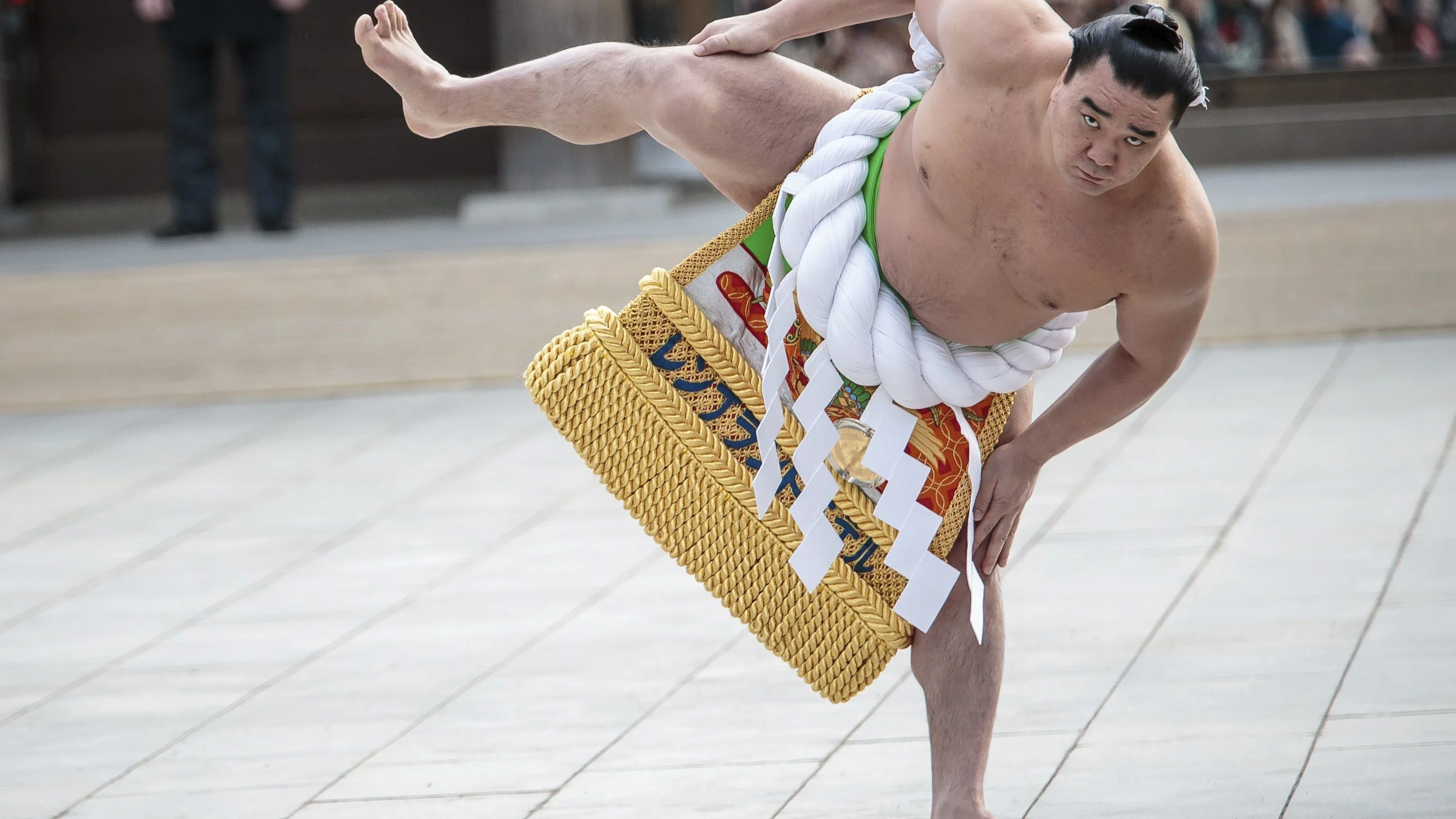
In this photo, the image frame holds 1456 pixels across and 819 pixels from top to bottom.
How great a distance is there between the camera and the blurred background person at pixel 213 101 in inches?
224

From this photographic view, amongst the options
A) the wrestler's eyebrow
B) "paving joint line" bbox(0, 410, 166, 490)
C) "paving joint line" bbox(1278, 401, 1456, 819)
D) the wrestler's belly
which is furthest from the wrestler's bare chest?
"paving joint line" bbox(0, 410, 166, 490)

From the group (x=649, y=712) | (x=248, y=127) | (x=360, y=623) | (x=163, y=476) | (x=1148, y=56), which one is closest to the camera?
(x=1148, y=56)

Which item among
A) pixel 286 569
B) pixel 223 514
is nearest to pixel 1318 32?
pixel 223 514

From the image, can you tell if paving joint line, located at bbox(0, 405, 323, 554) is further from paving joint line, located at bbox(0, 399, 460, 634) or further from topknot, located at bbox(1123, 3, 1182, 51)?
topknot, located at bbox(1123, 3, 1182, 51)

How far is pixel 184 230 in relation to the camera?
5973mm

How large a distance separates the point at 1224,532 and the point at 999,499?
1403 mm

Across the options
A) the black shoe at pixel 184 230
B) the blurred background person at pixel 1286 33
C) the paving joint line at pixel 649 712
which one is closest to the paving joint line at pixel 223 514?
the paving joint line at pixel 649 712

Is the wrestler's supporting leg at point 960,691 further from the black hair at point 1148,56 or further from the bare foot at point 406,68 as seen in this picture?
the bare foot at point 406,68

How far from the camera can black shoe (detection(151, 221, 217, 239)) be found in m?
5.96

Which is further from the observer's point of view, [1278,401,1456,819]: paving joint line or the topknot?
[1278,401,1456,819]: paving joint line

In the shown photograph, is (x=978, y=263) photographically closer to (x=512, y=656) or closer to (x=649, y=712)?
(x=649, y=712)

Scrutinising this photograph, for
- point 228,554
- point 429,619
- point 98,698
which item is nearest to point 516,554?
point 429,619

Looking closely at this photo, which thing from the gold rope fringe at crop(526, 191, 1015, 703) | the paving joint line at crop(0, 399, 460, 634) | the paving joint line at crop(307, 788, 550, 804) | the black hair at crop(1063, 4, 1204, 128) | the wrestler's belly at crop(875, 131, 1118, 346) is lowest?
the paving joint line at crop(0, 399, 460, 634)

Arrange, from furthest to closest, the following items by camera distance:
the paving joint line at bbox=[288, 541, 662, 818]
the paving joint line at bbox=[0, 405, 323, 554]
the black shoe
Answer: the black shoe
the paving joint line at bbox=[0, 405, 323, 554]
the paving joint line at bbox=[288, 541, 662, 818]
